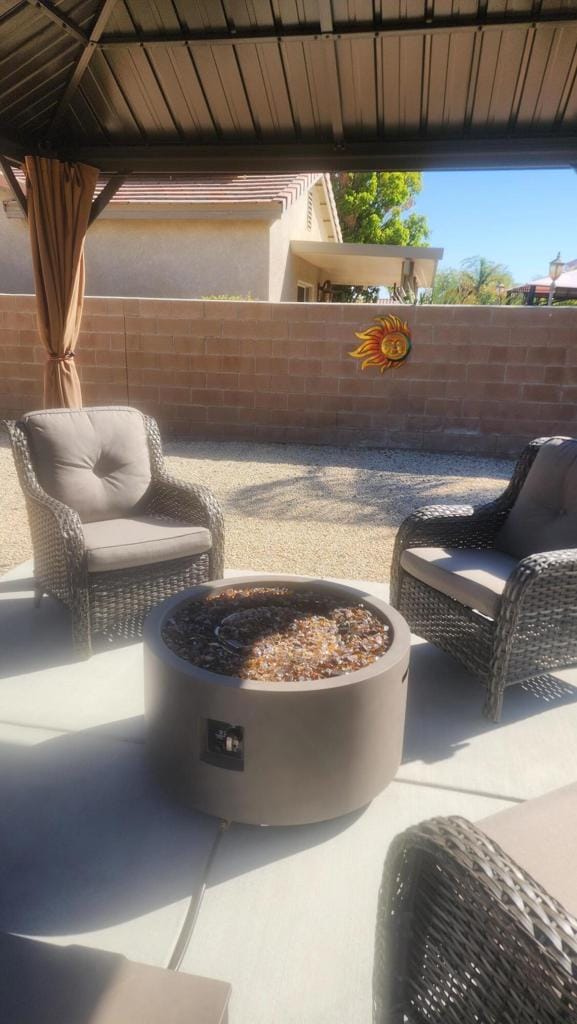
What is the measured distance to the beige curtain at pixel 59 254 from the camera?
512 centimetres

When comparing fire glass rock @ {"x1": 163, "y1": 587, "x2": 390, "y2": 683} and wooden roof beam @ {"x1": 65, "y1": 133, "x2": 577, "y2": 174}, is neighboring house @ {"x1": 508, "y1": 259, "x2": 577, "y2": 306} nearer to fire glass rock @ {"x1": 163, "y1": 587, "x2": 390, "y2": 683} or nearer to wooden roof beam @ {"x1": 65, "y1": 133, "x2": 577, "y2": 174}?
wooden roof beam @ {"x1": 65, "y1": 133, "x2": 577, "y2": 174}

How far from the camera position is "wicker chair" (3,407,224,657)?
306 cm

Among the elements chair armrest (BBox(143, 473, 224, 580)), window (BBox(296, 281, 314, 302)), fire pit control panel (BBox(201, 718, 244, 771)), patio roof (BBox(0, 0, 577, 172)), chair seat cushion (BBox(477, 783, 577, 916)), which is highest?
patio roof (BBox(0, 0, 577, 172))

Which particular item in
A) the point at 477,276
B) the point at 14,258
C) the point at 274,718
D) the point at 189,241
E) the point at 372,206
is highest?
the point at 477,276

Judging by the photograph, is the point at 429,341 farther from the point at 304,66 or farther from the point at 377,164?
the point at 304,66

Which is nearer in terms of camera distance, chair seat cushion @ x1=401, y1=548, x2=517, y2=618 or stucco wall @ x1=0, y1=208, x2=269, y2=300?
chair seat cushion @ x1=401, y1=548, x2=517, y2=618

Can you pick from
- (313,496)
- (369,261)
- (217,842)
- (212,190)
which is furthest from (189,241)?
(217,842)

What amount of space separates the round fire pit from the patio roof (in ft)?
13.7

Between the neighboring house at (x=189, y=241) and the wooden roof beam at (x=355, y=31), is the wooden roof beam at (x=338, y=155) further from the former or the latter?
the neighboring house at (x=189, y=241)

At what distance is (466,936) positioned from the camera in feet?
3.92

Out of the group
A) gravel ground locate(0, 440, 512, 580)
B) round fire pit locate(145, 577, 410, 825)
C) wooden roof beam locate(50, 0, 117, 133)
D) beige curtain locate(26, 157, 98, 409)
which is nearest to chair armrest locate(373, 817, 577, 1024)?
round fire pit locate(145, 577, 410, 825)

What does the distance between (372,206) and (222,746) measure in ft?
86.6

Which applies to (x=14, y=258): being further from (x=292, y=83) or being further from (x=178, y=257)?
(x=292, y=83)

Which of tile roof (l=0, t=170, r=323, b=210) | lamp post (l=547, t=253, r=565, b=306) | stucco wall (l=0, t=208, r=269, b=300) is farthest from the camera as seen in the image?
lamp post (l=547, t=253, r=565, b=306)
